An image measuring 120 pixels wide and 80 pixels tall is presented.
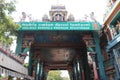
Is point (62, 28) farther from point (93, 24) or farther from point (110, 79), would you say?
point (110, 79)

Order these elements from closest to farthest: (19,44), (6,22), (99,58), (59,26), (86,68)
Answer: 1. (6,22)
2. (99,58)
3. (19,44)
4. (59,26)
5. (86,68)

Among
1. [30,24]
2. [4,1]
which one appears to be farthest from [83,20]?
[4,1]

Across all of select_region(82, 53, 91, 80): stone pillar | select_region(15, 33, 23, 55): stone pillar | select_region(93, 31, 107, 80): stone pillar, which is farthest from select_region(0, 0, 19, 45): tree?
select_region(82, 53, 91, 80): stone pillar

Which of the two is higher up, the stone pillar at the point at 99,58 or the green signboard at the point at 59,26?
the green signboard at the point at 59,26

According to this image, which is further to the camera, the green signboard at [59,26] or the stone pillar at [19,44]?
the green signboard at [59,26]

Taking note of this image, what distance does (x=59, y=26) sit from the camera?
15664mm

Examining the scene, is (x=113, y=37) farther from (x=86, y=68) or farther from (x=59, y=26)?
(x=86, y=68)

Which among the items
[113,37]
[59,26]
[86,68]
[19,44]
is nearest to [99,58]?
[113,37]

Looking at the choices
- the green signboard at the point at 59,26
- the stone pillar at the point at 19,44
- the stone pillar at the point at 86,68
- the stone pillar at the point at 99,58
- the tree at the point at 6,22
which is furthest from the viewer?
the stone pillar at the point at 86,68

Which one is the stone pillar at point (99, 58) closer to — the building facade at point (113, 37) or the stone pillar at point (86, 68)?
the building facade at point (113, 37)

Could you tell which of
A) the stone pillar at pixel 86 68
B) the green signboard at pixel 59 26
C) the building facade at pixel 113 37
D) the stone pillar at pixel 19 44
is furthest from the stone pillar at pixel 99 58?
the stone pillar at pixel 19 44

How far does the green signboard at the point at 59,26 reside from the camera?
50.5ft

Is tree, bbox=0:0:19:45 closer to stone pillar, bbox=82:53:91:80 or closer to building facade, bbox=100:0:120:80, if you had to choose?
building facade, bbox=100:0:120:80

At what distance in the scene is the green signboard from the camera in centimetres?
1540
